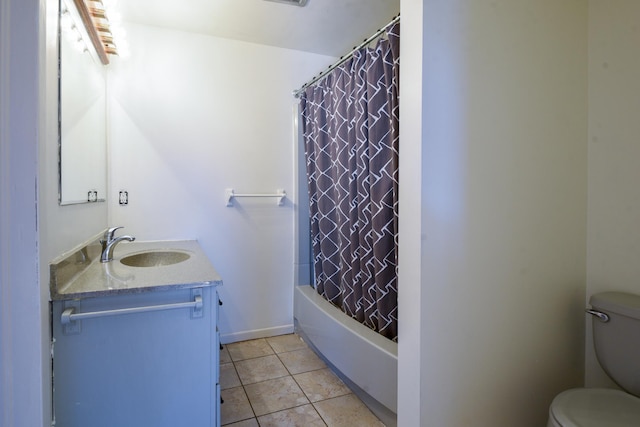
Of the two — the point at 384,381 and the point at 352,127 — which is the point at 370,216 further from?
the point at 384,381

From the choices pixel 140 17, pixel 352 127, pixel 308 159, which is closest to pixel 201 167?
pixel 308 159

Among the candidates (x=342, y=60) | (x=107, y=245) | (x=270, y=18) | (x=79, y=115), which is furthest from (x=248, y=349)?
(x=270, y=18)

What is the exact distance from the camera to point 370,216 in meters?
1.82

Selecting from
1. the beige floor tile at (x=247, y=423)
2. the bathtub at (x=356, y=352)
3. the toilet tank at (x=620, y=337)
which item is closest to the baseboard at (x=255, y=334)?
the bathtub at (x=356, y=352)

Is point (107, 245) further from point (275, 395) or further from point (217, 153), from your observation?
point (275, 395)

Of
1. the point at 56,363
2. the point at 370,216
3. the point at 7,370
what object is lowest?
the point at 56,363

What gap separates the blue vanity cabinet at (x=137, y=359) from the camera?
118 cm

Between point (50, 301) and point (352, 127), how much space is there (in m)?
1.62

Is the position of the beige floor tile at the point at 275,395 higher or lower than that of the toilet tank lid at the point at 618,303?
lower

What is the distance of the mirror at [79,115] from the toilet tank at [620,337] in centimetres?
221

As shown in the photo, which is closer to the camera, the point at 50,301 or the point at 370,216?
the point at 50,301

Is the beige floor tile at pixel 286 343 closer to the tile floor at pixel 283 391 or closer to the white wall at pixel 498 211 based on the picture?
the tile floor at pixel 283 391

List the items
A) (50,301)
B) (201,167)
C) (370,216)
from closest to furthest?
1. (50,301)
2. (370,216)
3. (201,167)

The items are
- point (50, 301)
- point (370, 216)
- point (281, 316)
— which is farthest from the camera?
point (281, 316)
